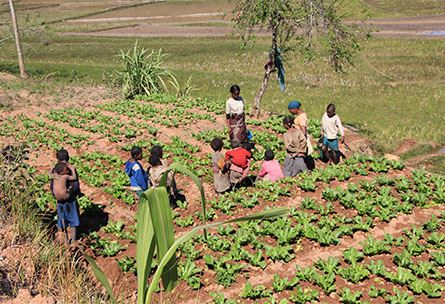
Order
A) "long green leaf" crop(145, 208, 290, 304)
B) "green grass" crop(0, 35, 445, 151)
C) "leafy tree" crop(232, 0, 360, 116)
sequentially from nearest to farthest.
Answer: "long green leaf" crop(145, 208, 290, 304) < "leafy tree" crop(232, 0, 360, 116) < "green grass" crop(0, 35, 445, 151)

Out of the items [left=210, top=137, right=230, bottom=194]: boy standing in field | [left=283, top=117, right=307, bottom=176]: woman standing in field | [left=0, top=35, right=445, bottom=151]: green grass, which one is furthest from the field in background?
[left=210, top=137, right=230, bottom=194]: boy standing in field

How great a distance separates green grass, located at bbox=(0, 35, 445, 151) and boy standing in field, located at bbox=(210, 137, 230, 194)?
7577 mm

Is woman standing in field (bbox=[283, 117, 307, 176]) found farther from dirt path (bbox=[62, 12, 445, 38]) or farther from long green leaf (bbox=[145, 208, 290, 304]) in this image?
dirt path (bbox=[62, 12, 445, 38])

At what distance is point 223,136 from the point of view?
16.2 metres

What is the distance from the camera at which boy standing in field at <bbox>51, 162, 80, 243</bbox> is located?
31.1 feet

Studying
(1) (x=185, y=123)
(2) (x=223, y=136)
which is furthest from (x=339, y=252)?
(1) (x=185, y=123)

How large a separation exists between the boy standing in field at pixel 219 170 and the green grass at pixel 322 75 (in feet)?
24.9

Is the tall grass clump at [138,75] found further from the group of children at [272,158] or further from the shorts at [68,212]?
the shorts at [68,212]

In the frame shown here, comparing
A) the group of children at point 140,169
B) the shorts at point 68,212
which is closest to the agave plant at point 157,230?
the shorts at point 68,212

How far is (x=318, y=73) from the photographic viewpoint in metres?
35.1

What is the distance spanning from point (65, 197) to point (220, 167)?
144 inches

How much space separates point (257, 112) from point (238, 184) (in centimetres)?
662

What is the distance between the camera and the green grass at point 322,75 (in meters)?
23.1

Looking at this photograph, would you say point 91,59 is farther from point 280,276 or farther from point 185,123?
point 280,276
